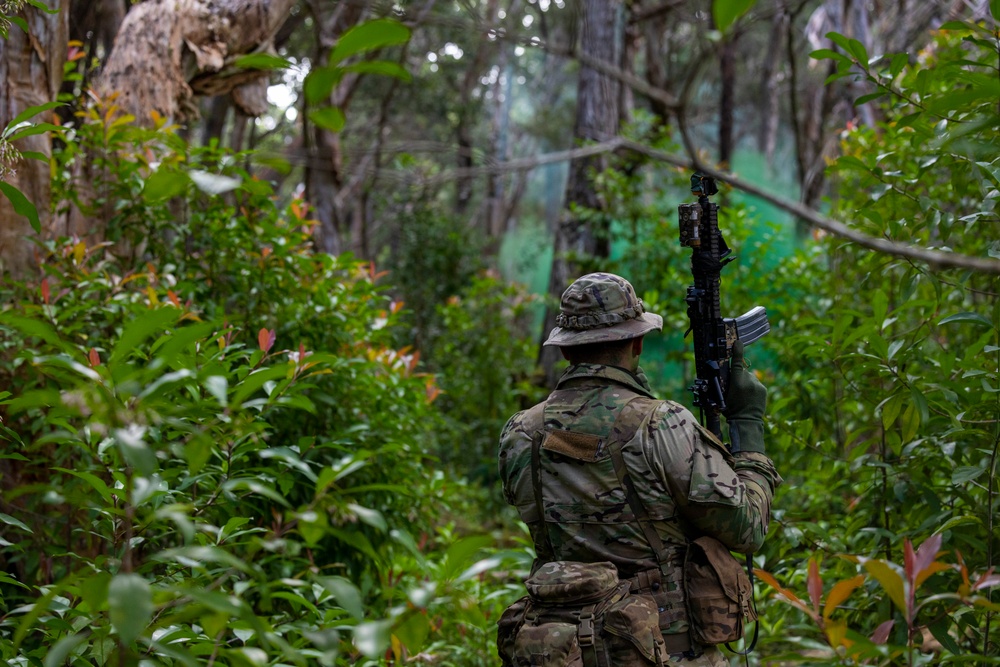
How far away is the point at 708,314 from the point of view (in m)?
2.92

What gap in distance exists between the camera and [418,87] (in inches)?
710

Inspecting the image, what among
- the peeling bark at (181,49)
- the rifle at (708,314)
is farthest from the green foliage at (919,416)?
the peeling bark at (181,49)

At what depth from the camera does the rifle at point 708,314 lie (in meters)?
2.89

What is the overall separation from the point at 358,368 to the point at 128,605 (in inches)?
116

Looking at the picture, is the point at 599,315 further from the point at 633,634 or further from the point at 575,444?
the point at 633,634

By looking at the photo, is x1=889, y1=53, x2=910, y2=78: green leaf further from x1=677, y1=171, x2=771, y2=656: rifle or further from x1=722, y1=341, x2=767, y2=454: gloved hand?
x1=722, y1=341, x2=767, y2=454: gloved hand

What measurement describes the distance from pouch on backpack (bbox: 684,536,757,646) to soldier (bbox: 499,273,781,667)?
0.03 meters

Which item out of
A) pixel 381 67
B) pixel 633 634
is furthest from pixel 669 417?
pixel 381 67

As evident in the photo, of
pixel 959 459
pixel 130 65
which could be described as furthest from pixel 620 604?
pixel 130 65

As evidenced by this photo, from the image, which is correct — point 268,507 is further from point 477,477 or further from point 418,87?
point 418,87

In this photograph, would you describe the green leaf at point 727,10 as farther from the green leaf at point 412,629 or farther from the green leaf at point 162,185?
the green leaf at point 412,629

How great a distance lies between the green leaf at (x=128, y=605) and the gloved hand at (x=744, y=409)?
80.2 inches

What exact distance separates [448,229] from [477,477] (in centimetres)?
435

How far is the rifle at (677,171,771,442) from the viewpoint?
2893mm
